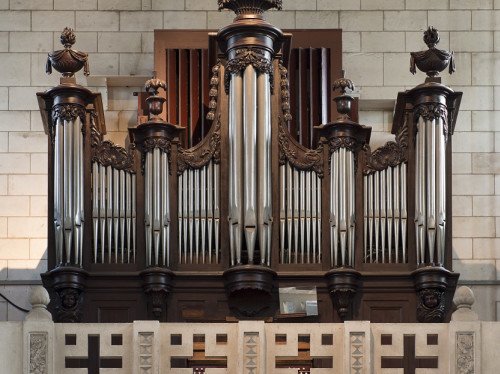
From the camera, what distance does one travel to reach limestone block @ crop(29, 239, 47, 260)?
935 inches

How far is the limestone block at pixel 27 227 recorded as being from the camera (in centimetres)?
2384

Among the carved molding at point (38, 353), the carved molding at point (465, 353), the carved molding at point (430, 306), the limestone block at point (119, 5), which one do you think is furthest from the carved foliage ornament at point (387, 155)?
the carved molding at point (38, 353)

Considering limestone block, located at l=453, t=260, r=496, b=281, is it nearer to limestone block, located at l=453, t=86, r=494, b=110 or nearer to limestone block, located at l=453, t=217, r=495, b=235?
limestone block, located at l=453, t=217, r=495, b=235

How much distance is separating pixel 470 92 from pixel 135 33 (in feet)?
14.8

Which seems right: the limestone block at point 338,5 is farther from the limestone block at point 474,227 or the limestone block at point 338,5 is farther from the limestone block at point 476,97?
the limestone block at point 474,227

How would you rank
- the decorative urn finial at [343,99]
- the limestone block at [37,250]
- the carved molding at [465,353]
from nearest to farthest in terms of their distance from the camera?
1. the carved molding at [465,353]
2. the decorative urn finial at [343,99]
3. the limestone block at [37,250]

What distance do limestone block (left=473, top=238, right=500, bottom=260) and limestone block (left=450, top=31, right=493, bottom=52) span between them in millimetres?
2601

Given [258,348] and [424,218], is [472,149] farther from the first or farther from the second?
[258,348]

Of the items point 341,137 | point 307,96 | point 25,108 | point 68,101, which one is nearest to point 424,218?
point 341,137

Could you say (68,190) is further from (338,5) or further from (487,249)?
(487,249)

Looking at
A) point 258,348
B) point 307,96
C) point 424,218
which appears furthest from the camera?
point 307,96

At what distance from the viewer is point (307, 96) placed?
2342 centimetres

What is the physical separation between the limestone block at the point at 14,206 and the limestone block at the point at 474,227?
5.60 m

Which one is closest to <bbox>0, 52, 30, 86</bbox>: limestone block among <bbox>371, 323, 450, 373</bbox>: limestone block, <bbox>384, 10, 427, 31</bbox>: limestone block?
<bbox>384, 10, 427, 31</bbox>: limestone block
